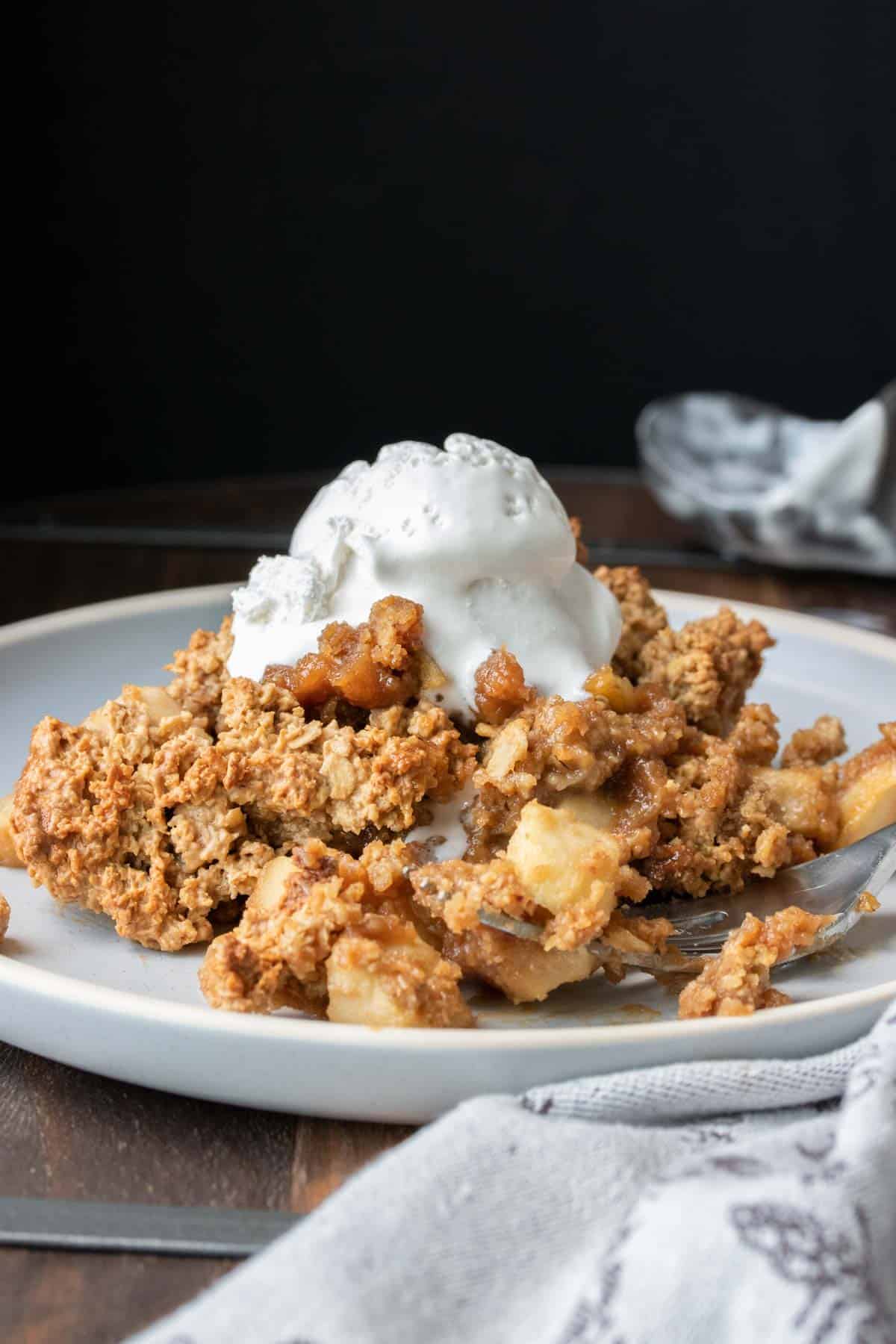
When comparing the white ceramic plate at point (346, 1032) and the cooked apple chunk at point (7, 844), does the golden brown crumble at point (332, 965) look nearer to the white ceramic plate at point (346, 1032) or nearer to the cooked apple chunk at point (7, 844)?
the white ceramic plate at point (346, 1032)

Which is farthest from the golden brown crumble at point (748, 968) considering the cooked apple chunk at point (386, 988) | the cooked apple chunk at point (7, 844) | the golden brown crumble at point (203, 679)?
the cooked apple chunk at point (7, 844)

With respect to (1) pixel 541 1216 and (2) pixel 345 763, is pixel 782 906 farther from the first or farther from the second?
(1) pixel 541 1216

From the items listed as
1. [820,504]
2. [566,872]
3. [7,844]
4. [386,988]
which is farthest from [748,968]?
[820,504]

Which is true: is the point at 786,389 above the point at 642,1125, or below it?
below

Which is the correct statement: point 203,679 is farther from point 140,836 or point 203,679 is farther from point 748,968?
point 748,968

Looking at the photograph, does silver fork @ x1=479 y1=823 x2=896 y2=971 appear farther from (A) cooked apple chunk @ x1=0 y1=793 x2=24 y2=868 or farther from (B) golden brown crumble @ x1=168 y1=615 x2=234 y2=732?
(A) cooked apple chunk @ x1=0 y1=793 x2=24 y2=868

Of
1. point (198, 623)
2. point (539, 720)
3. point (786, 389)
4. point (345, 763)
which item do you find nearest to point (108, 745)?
point (345, 763)

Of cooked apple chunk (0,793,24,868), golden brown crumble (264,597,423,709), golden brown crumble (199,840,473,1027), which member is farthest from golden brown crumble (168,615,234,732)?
golden brown crumble (199,840,473,1027)
